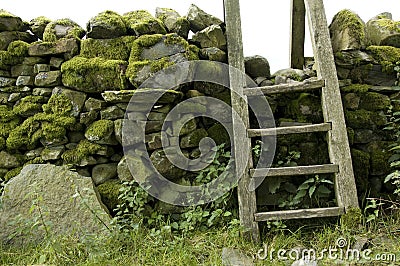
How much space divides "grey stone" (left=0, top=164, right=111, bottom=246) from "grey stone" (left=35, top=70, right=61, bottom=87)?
0.71m

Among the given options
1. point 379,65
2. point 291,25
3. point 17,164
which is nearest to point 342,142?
point 379,65

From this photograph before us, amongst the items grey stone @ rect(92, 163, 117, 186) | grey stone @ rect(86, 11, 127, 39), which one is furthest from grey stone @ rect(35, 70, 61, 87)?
grey stone @ rect(92, 163, 117, 186)

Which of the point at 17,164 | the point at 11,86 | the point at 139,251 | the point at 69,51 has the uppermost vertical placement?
the point at 69,51

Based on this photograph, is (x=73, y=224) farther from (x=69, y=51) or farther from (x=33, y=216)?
(x=69, y=51)

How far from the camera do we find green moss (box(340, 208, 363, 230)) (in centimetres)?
263

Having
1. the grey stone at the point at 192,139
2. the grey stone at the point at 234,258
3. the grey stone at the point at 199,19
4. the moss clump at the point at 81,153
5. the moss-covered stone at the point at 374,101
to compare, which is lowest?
the grey stone at the point at 234,258

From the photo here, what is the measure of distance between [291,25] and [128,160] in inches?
75.0

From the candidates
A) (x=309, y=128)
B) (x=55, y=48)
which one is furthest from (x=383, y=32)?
(x=55, y=48)

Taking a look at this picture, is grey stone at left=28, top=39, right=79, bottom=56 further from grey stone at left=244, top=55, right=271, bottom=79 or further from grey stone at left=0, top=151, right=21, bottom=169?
grey stone at left=244, top=55, right=271, bottom=79

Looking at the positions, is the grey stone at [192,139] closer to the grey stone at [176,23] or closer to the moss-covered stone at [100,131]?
the moss-covered stone at [100,131]

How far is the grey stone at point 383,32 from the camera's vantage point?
3.42m

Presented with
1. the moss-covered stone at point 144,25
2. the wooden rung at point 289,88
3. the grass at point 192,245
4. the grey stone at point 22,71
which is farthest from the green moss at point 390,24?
the grey stone at point 22,71

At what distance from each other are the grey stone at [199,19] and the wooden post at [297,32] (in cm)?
68

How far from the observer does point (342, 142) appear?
280 centimetres
